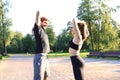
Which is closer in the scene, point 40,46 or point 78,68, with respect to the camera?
point 78,68

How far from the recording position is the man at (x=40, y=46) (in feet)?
28.4

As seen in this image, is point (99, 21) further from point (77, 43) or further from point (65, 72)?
point (77, 43)

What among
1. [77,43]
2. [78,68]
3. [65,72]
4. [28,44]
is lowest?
[65,72]

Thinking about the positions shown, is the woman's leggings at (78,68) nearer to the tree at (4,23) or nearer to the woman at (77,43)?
the woman at (77,43)

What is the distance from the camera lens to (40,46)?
8672 mm

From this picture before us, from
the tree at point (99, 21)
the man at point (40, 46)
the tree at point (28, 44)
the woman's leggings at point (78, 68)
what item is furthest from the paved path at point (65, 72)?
the tree at point (28, 44)

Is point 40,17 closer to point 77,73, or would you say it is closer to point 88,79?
point 77,73

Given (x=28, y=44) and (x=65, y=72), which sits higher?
(x=28, y=44)

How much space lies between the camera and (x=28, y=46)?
11856 cm

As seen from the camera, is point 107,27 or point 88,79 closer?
point 88,79

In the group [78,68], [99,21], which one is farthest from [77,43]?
[99,21]

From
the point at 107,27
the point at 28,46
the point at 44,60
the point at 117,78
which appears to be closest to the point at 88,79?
the point at 117,78

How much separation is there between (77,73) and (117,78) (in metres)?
8.28

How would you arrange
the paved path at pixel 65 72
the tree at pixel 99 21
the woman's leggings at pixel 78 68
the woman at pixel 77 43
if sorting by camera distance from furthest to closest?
the tree at pixel 99 21, the paved path at pixel 65 72, the woman's leggings at pixel 78 68, the woman at pixel 77 43
